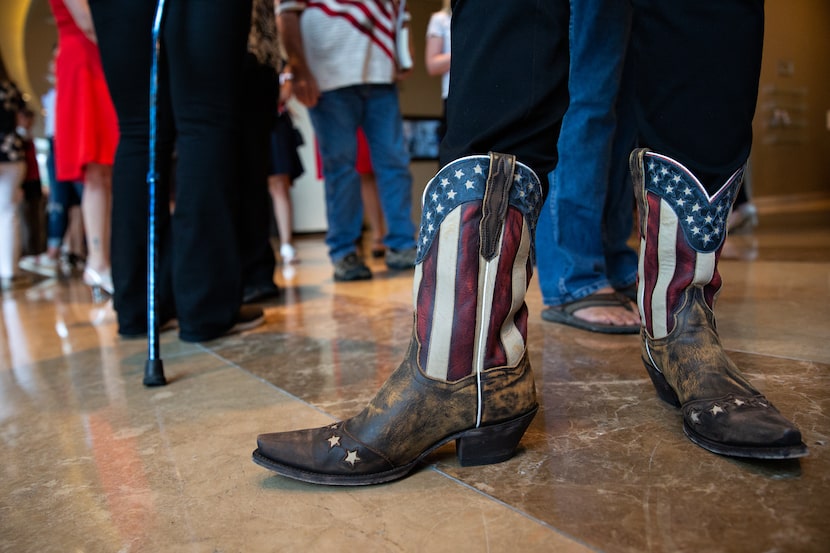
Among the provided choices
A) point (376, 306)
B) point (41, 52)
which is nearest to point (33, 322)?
point (376, 306)

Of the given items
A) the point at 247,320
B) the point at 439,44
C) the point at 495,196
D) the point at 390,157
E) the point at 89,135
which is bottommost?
the point at 247,320

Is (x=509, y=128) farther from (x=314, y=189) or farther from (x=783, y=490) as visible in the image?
(x=314, y=189)

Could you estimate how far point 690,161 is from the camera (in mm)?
868

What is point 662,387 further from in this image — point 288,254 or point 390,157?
point 288,254

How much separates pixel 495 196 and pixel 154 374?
858 millimetres

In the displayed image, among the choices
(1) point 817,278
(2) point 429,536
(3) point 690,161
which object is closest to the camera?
(2) point 429,536

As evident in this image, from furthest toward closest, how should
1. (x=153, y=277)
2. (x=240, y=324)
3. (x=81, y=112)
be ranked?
(x=81, y=112) < (x=240, y=324) < (x=153, y=277)

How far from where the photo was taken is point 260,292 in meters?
2.38

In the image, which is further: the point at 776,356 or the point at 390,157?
the point at 390,157

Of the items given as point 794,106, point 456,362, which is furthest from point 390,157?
point 794,106

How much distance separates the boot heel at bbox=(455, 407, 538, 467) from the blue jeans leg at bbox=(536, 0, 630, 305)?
0.88 metres

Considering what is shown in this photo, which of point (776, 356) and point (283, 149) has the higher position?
point (283, 149)

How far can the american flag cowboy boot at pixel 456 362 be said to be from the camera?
73cm

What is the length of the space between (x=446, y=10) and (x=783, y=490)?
315 cm
